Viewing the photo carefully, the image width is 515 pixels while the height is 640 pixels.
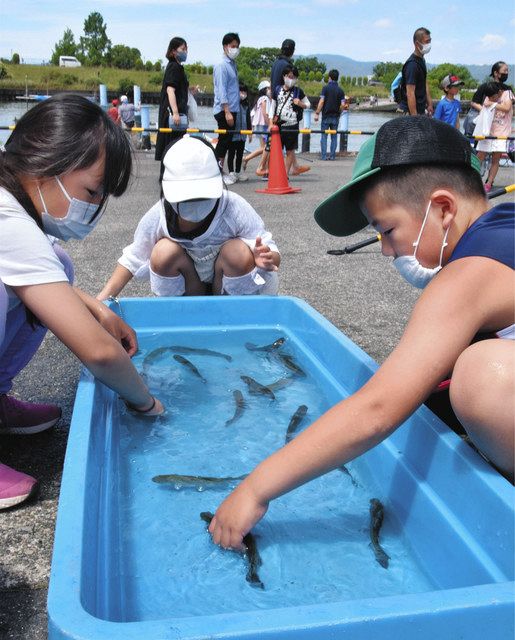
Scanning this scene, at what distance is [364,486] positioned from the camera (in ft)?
6.82

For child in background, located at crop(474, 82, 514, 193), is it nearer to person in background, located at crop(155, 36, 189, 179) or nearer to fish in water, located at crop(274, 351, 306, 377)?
person in background, located at crop(155, 36, 189, 179)

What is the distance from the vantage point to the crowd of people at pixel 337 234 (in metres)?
1.44

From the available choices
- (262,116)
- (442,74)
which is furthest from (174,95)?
(442,74)

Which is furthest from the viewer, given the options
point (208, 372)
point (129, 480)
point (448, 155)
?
point (208, 372)

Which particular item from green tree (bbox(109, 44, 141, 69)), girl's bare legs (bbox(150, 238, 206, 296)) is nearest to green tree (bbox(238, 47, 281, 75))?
green tree (bbox(109, 44, 141, 69))

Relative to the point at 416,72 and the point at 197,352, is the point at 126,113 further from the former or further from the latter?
the point at 197,352

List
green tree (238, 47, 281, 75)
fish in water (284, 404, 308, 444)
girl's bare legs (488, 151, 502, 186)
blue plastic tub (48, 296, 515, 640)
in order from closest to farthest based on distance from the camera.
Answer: blue plastic tub (48, 296, 515, 640), fish in water (284, 404, 308, 444), girl's bare legs (488, 151, 502, 186), green tree (238, 47, 281, 75)

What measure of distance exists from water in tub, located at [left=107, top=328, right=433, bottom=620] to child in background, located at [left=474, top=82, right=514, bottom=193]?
293 inches

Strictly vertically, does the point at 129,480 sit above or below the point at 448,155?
below

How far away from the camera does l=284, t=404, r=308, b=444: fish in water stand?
2.36 meters

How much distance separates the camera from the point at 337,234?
2.11 m

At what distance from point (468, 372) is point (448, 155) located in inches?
23.7

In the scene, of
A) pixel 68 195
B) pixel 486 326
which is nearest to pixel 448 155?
pixel 486 326

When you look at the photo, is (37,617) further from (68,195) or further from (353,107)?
(353,107)
